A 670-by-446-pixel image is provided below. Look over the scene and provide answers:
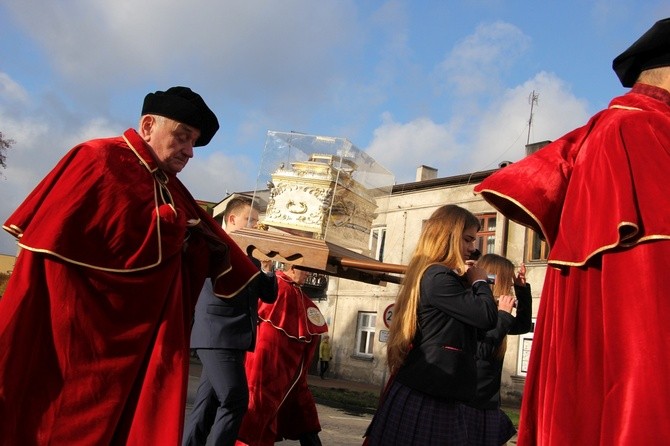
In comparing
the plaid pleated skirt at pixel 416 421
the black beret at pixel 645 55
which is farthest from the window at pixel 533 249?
the black beret at pixel 645 55

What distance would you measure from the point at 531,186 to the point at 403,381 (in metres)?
1.93

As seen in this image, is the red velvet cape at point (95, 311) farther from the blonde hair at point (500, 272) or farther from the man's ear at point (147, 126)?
the blonde hair at point (500, 272)

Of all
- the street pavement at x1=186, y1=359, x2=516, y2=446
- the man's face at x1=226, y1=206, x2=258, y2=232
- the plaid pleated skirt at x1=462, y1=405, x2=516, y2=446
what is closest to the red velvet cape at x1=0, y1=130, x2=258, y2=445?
the plaid pleated skirt at x1=462, y1=405, x2=516, y2=446

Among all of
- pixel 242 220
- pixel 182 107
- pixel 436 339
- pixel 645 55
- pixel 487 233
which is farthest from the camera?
pixel 487 233

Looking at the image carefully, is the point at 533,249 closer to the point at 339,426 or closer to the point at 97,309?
the point at 339,426

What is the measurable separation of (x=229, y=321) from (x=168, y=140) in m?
2.20

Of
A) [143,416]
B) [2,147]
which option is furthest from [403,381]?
[2,147]

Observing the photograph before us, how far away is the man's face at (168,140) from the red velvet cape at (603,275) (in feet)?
5.72

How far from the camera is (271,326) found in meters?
6.91

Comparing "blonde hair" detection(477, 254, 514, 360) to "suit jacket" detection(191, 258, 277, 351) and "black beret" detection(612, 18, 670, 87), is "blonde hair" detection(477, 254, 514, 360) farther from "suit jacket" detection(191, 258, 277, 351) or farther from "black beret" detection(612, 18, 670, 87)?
"black beret" detection(612, 18, 670, 87)

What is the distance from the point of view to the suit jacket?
5535 mm

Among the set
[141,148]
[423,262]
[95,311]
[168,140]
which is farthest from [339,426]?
[95,311]

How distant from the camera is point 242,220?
252 inches

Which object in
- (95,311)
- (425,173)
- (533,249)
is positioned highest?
(425,173)
